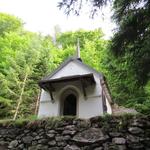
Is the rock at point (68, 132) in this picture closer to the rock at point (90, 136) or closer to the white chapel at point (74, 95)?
the rock at point (90, 136)

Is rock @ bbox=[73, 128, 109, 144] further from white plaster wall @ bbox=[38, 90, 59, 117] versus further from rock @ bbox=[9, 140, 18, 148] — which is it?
white plaster wall @ bbox=[38, 90, 59, 117]

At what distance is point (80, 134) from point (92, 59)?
18.8 meters

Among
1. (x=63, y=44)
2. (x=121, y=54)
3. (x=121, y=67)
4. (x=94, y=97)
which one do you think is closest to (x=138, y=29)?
(x=121, y=54)

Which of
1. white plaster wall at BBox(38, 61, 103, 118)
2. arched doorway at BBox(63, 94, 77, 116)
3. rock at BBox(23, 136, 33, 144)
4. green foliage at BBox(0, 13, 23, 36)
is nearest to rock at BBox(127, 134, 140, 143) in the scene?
rock at BBox(23, 136, 33, 144)

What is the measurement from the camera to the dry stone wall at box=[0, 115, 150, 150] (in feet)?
21.3

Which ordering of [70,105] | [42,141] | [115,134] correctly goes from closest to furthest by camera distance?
1. [115,134]
2. [42,141]
3. [70,105]

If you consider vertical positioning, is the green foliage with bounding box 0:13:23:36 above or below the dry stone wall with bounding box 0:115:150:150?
above

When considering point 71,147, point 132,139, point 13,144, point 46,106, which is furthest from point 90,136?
point 46,106

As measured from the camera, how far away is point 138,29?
7.08 m

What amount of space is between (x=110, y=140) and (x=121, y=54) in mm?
2372

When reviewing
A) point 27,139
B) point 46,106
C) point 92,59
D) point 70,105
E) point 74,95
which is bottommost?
point 27,139

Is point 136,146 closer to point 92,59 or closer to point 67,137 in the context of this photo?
point 67,137

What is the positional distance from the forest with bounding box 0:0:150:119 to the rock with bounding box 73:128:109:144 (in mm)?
1795

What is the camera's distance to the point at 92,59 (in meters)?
25.4
